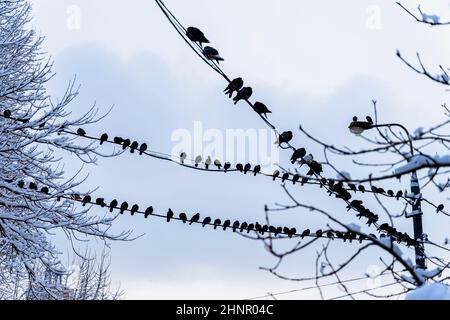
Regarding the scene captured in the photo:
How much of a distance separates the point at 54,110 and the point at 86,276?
13006mm

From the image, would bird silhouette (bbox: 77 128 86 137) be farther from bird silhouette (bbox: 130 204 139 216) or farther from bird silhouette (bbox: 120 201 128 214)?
bird silhouette (bbox: 130 204 139 216)

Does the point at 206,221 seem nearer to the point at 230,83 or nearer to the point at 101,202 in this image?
the point at 101,202

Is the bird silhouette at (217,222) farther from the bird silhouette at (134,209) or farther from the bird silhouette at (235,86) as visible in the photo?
the bird silhouette at (235,86)

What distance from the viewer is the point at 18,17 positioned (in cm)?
1620

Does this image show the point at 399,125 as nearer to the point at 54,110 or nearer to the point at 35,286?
the point at 54,110

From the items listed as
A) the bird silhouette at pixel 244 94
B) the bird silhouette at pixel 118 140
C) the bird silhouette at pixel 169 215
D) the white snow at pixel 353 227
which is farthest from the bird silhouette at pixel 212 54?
the bird silhouette at pixel 169 215

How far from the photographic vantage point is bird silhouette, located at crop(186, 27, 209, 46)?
449cm

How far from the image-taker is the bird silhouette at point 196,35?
14.7 ft

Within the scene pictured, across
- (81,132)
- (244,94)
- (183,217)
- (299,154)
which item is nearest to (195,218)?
(183,217)

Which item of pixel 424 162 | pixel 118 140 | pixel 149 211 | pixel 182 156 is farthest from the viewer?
pixel 149 211

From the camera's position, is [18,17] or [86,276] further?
[86,276]

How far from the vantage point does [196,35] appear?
4516 millimetres

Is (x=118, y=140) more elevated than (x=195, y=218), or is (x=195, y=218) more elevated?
(x=118, y=140)
